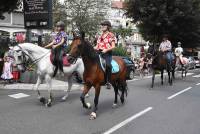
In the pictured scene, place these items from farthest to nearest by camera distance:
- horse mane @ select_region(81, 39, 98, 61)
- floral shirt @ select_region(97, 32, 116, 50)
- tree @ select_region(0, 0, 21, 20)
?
tree @ select_region(0, 0, 21, 20) < floral shirt @ select_region(97, 32, 116, 50) < horse mane @ select_region(81, 39, 98, 61)

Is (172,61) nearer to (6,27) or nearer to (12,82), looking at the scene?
(12,82)

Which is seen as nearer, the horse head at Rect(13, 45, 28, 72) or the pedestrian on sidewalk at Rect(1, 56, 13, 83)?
the horse head at Rect(13, 45, 28, 72)

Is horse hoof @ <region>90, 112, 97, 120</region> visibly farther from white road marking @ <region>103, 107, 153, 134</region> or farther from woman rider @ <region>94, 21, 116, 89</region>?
woman rider @ <region>94, 21, 116, 89</region>

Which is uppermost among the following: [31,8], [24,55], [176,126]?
[31,8]

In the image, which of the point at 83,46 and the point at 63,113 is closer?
the point at 83,46

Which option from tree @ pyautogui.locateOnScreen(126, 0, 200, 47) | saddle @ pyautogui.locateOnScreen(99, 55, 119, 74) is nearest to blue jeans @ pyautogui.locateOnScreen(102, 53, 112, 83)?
saddle @ pyautogui.locateOnScreen(99, 55, 119, 74)

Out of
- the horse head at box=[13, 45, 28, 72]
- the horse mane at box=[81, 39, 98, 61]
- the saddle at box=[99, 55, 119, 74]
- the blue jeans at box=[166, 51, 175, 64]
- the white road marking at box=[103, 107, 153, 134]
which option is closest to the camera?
the white road marking at box=[103, 107, 153, 134]

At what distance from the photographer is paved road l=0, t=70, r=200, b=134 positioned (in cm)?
964

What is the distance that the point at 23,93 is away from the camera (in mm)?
16484

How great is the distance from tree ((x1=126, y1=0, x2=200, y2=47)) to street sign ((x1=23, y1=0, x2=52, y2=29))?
21.4 m

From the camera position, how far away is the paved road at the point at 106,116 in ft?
31.6

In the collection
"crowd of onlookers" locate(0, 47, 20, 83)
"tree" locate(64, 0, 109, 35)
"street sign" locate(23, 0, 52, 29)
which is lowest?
"crowd of onlookers" locate(0, 47, 20, 83)

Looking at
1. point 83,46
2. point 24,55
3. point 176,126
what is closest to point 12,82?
point 24,55

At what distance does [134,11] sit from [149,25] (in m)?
1.96
